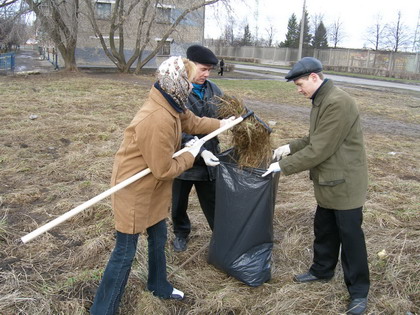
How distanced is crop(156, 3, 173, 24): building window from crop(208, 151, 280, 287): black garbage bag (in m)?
18.3

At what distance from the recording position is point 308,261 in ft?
10.3

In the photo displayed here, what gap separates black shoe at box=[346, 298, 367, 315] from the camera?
245 cm

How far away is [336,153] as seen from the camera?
7.64ft

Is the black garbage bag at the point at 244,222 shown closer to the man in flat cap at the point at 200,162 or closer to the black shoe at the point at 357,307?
the man in flat cap at the point at 200,162

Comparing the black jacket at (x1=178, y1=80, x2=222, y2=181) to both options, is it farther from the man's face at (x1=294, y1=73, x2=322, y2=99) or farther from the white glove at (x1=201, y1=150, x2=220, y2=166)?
the man's face at (x1=294, y1=73, x2=322, y2=99)

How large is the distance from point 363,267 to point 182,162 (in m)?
1.32

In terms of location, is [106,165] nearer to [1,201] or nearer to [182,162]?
[1,201]

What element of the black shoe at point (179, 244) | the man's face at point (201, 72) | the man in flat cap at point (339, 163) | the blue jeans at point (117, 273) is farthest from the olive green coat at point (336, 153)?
the black shoe at point (179, 244)

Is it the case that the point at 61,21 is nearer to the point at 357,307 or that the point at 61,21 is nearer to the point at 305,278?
the point at 305,278

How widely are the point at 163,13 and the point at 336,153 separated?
63.3 ft

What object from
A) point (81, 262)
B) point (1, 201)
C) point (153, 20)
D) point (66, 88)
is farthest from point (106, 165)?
point (153, 20)

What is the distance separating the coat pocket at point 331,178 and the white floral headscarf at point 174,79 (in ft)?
3.25

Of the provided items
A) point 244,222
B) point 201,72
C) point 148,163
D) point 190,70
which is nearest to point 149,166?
point 148,163

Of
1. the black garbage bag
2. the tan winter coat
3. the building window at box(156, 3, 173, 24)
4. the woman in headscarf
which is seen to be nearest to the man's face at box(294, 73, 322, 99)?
the black garbage bag
